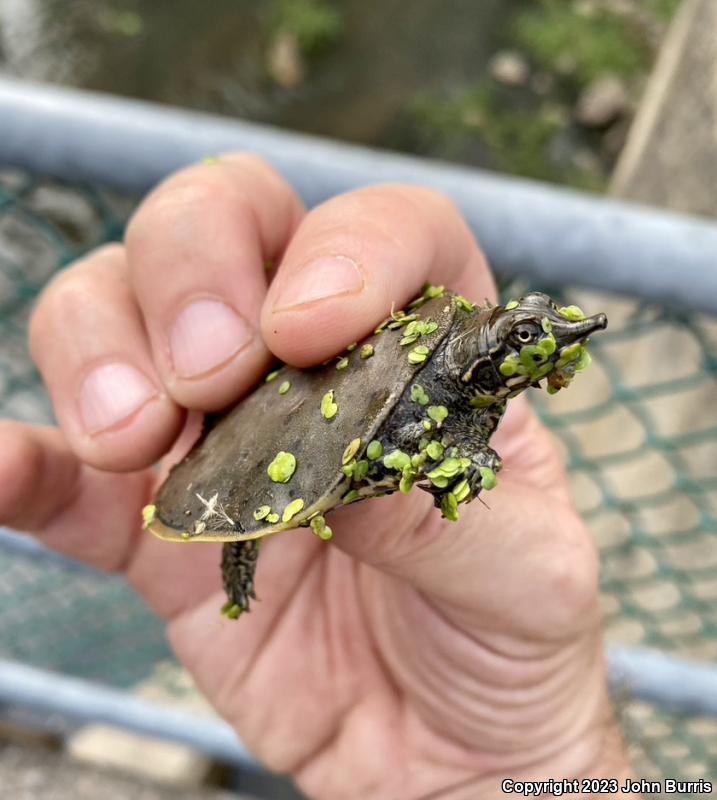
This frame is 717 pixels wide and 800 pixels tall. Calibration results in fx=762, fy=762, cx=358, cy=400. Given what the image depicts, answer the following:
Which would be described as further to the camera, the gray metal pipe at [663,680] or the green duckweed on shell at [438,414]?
the gray metal pipe at [663,680]

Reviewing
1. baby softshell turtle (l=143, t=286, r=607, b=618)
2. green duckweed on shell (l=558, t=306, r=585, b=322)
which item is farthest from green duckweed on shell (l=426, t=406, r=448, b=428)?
green duckweed on shell (l=558, t=306, r=585, b=322)

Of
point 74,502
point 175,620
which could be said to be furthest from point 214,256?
point 175,620

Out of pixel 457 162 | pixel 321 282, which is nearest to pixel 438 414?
pixel 321 282

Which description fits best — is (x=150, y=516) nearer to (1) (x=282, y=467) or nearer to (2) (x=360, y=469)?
(1) (x=282, y=467)

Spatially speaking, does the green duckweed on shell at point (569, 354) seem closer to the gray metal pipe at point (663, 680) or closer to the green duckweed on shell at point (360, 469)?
the green duckweed on shell at point (360, 469)

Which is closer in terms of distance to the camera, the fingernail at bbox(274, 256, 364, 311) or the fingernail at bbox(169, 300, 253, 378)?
the fingernail at bbox(274, 256, 364, 311)

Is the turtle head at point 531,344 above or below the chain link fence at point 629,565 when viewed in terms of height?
above

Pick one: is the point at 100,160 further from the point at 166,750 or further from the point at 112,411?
the point at 166,750

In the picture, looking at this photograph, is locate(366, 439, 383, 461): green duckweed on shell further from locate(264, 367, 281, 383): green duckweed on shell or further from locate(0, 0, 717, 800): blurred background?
locate(0, 0, 717, 800): blurred background

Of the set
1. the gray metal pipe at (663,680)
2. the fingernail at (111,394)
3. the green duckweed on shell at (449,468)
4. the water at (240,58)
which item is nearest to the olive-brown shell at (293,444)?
the green duckweed on shell at (449,468)
